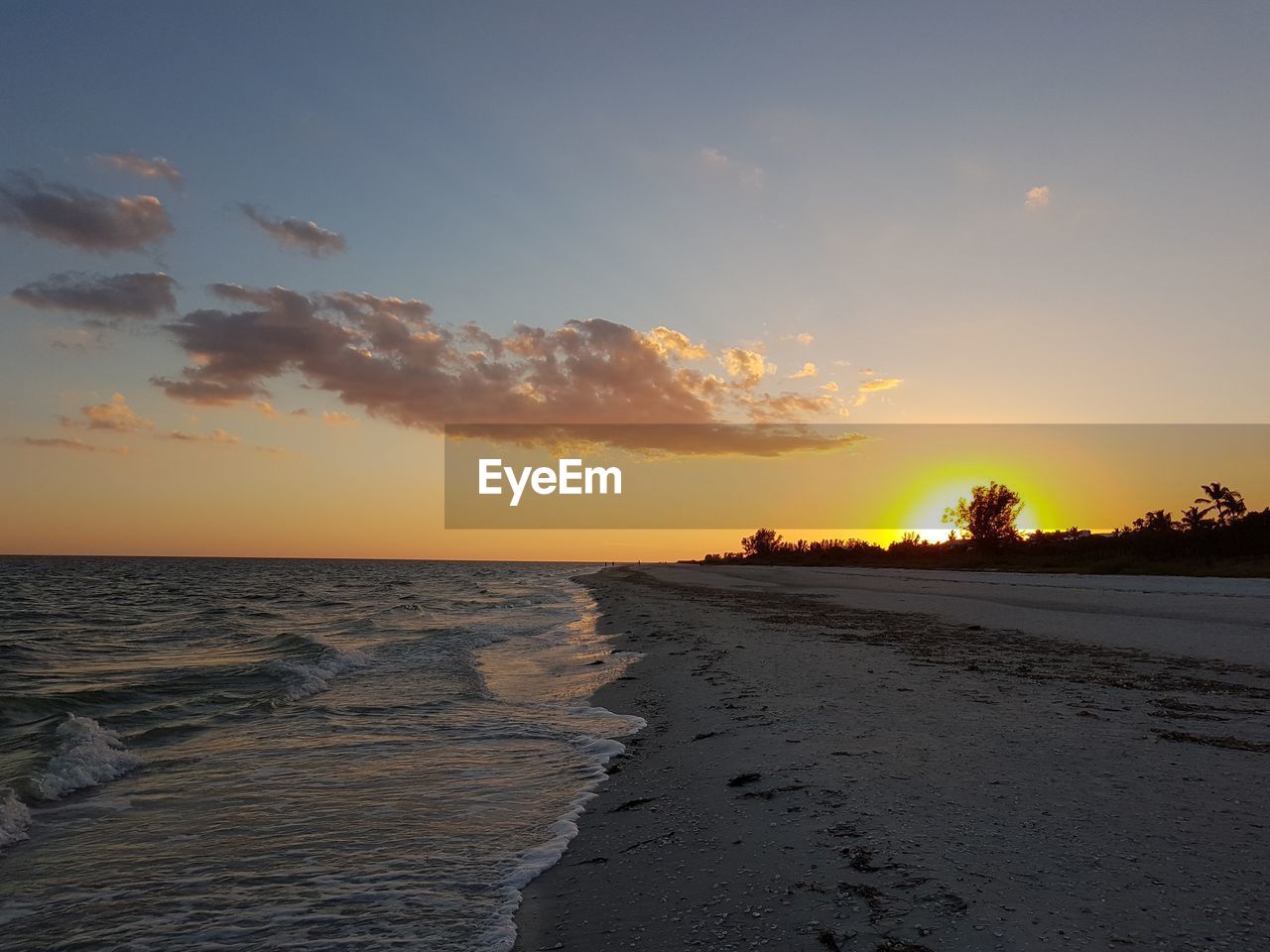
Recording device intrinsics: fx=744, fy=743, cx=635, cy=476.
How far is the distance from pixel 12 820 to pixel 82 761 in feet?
8.13

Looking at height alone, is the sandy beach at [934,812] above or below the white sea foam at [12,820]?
above

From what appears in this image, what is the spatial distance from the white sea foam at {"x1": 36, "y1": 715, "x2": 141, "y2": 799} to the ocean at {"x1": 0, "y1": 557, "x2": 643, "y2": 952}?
0.04m

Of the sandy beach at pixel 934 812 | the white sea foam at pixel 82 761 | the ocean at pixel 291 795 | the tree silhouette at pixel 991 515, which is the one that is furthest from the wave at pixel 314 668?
the tree silhouette at pixel 991 515

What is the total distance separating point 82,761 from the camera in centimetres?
989

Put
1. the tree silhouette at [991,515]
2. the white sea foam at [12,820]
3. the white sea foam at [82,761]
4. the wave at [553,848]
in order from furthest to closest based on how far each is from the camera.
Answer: the tree silhouette at [991,515], the white sea foam at [82,761], the white sea foam at [12,820], the wave at [553,848]

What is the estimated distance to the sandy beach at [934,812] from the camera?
4262 mm

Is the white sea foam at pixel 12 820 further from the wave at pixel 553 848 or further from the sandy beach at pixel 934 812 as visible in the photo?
the sandy beach at pixel 934 812

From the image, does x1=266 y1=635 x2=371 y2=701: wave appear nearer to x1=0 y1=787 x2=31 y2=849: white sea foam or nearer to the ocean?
the ocean

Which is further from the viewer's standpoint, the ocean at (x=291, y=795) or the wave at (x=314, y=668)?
the wave at (x=314, y=668)

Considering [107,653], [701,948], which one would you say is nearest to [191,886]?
[701,948]

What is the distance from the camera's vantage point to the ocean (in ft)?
17.5

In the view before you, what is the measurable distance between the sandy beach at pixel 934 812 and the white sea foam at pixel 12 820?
567 cm

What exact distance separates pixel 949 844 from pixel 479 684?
12239 mm

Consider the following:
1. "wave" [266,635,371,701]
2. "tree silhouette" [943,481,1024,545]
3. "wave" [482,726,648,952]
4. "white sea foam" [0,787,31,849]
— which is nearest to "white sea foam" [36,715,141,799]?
"white sea foam" [0,787,31,849]
